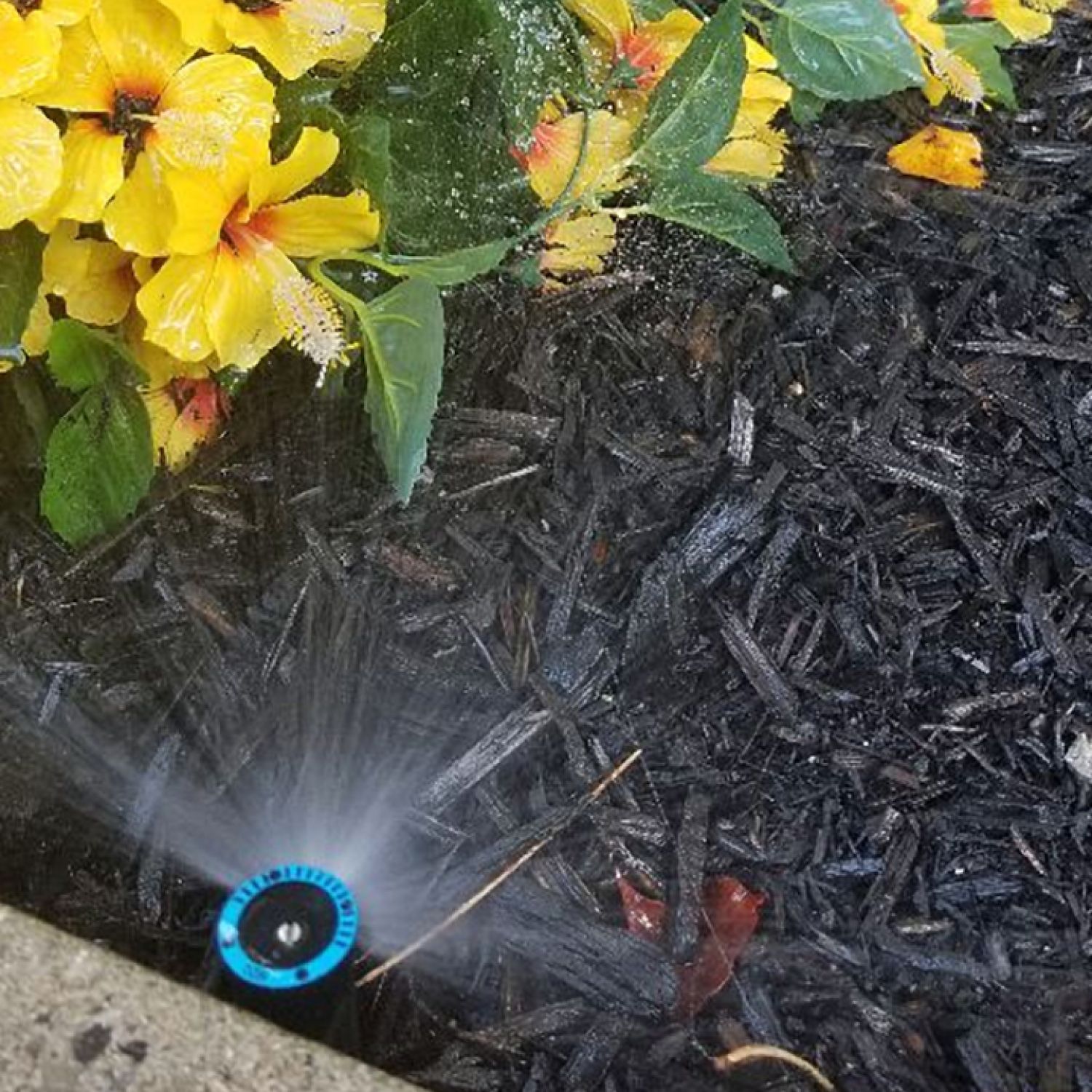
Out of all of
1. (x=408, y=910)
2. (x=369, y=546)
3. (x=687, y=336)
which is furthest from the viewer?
(x=687, y=336)

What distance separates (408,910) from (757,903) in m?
0.32

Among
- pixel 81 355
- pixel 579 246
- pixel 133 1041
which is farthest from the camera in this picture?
pixel 579 246

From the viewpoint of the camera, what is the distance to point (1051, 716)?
1646mm

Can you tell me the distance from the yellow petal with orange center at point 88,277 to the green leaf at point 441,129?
0.23 m

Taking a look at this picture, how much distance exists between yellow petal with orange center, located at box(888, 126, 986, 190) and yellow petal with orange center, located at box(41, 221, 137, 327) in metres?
1.10

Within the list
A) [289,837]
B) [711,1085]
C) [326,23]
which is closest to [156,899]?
[289,837]

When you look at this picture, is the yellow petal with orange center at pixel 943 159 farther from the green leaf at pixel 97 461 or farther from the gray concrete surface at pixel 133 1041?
the gray concrete surface at pixel 133 1041

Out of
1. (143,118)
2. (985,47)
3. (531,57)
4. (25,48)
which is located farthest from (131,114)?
(985,47)

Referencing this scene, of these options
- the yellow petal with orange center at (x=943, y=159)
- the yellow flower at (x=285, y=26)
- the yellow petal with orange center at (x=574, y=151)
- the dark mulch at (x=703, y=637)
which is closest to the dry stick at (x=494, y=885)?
the dark mulch at (x=703, y=637)

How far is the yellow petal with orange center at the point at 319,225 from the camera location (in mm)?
1388

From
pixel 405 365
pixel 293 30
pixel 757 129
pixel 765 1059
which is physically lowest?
pixel 765 1059

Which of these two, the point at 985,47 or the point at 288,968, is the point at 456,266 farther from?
the point at 985,47

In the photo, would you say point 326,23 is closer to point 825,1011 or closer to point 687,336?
point 687,336

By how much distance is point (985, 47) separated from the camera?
210 centimetres
